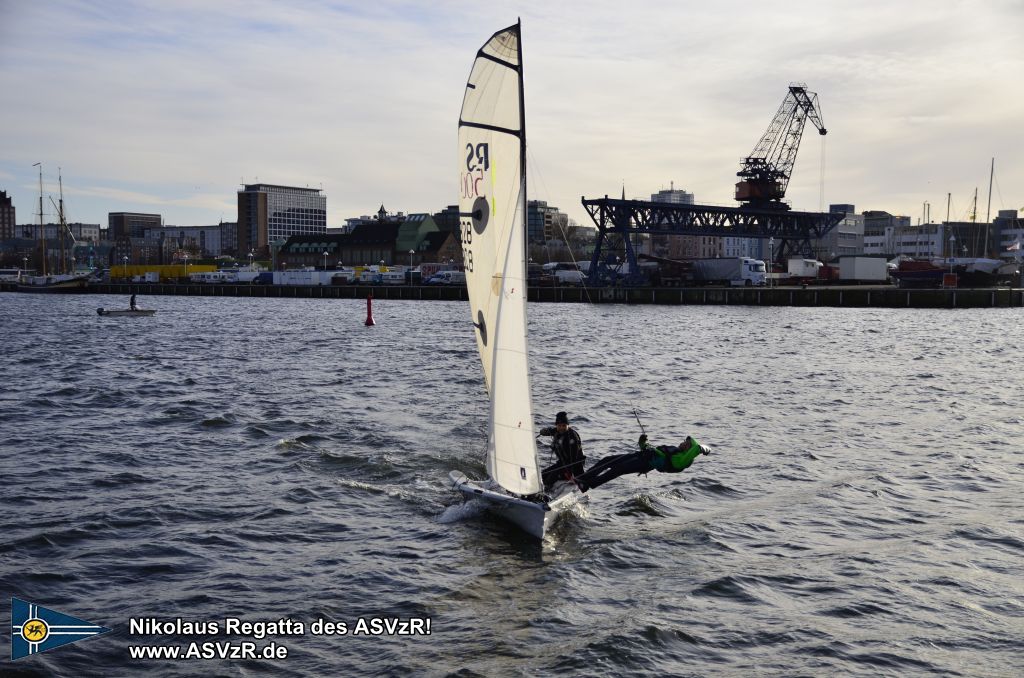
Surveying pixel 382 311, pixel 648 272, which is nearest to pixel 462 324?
Result: pixel 382 311

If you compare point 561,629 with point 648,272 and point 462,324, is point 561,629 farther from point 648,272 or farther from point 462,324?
point 648,272

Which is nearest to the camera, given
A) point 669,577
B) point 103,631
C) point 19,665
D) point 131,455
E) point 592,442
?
point 19,665

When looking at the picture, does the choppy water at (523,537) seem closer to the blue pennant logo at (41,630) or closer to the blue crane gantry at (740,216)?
the blue pennant logo at (41,630)

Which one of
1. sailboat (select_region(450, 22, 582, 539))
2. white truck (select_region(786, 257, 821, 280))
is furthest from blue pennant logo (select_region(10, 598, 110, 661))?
white truck (select_region(786, 257, 821, 280))

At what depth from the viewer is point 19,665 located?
11.4 meters

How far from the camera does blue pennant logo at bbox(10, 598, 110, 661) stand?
472 inches

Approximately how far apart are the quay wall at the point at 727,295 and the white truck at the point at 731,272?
21.8 feet

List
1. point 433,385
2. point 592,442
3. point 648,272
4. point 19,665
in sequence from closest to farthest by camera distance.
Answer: point 19,665 → point 592,442 → point 433,385 → point 648,272

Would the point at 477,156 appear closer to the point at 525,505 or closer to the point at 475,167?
the point at 475,167

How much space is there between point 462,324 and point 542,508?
62.4 m

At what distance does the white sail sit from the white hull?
1.02 feet

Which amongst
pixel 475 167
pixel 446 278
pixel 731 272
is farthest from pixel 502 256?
pixel 446 278

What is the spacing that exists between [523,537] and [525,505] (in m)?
0.88

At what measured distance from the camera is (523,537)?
16.1 meters
